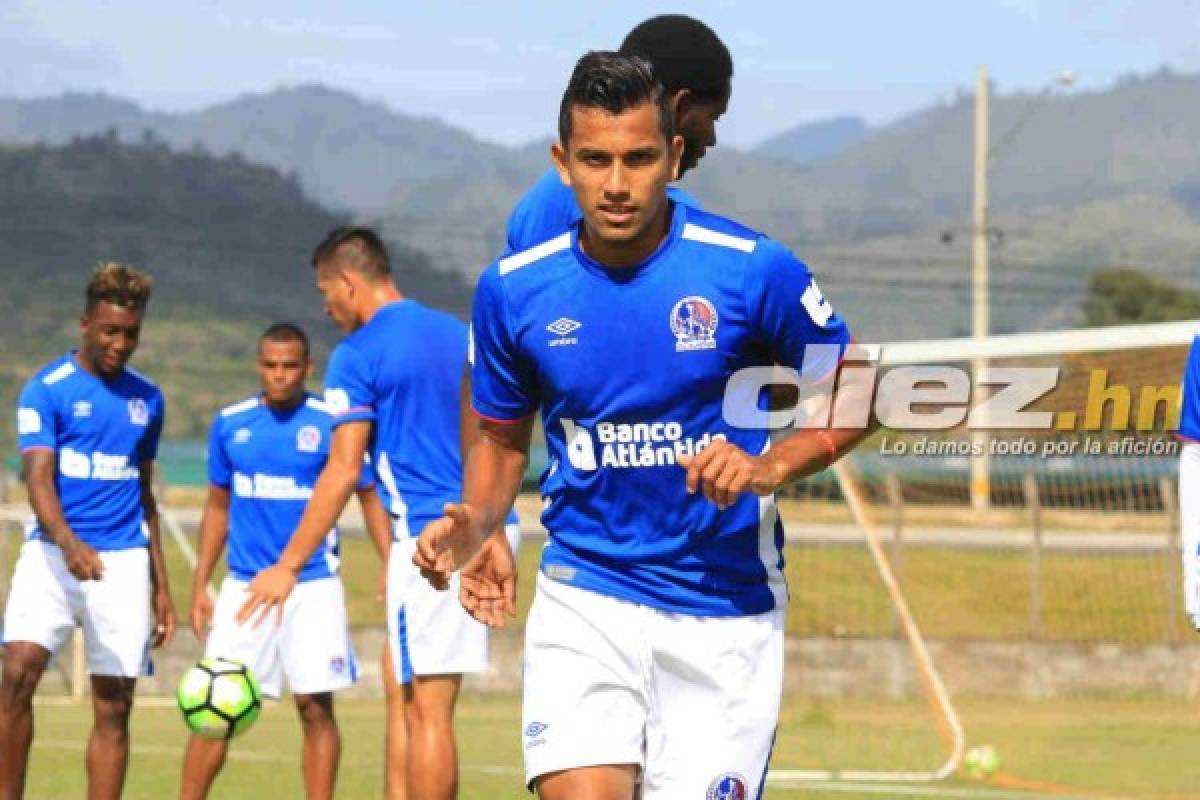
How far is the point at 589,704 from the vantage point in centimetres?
634

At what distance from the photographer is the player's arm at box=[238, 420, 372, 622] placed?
10.4m

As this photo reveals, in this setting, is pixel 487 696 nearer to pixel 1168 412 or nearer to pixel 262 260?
pixel 1168 412

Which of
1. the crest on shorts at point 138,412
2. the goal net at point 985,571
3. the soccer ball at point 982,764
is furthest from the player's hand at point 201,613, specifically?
the soccer ball at point 982,764

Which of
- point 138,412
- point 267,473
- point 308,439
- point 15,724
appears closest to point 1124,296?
point 308,439

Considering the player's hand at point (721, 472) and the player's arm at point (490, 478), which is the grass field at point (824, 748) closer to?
the player's arm at point (490, 478)

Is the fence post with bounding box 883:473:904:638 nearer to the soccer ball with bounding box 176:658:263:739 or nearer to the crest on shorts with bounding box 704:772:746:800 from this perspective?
the soccer ball with bounding box 176:658:263:739

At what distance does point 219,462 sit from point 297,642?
4.07 ft

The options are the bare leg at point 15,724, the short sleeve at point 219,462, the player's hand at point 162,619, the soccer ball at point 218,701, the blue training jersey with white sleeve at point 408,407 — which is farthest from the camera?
the short sleeve at point 219,462

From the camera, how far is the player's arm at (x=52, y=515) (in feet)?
38.5

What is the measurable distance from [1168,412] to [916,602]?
1242cm

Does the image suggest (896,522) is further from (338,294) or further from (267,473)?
(338,294)

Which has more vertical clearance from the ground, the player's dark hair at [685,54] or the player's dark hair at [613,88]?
the player's dark hair at [685,54]

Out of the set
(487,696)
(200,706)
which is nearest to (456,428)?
(200,706)

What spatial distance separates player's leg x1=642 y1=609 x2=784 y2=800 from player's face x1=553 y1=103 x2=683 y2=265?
108 centimetres
